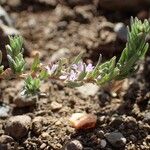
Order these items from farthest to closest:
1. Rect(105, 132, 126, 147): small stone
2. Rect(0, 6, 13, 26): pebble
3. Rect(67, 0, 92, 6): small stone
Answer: Rect(67, 0, 92, 6): small stone, Rect(0, 6, 13, 26): pebble, Rect(105, 132, 126, 147): small stone

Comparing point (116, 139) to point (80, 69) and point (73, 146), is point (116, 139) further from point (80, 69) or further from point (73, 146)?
point (80, 69)

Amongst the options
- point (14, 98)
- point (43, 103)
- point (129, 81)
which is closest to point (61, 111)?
point (43, 103)

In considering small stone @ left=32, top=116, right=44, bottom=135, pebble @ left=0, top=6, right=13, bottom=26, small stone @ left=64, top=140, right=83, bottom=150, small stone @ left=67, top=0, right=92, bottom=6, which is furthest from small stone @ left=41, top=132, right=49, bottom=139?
small stone @ left=67, top=0, right=92, bottom=6

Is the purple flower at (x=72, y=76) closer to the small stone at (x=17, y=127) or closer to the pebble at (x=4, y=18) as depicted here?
the small stone at (x=17, y=127)

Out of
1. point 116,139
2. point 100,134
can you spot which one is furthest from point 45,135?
point 116,139

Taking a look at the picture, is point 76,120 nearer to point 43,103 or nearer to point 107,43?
point 43,103

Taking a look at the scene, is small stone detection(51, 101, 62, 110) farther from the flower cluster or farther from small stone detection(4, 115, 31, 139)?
the flower cluster

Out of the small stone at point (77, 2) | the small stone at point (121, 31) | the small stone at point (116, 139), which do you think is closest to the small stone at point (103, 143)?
the small stone at point (116, 139)
